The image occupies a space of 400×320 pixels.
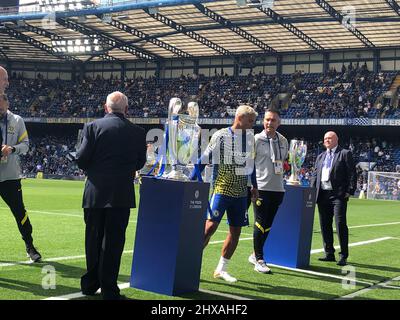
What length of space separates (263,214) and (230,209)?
862 millimetres

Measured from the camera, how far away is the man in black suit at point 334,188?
365 inches

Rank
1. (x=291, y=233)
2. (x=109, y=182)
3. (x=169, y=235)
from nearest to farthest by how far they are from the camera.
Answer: (x=109, y=182)
(x=169, y=235)
(x=291, y=233)

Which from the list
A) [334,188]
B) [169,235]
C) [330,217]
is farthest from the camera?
[330,217]

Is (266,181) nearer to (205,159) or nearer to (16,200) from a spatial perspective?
(205,159)

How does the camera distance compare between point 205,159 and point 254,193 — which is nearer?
point 205,159

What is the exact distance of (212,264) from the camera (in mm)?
8266

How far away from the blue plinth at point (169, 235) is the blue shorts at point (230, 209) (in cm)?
71

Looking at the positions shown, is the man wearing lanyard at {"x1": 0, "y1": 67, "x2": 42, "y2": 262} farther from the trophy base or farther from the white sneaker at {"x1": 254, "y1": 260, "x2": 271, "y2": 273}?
the white sneaker at {"x1": 254, "y1": 260, "x2": 271, "y2": 273}

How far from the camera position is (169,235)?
604cm

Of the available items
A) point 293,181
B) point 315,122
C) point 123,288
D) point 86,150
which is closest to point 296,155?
point 293,181

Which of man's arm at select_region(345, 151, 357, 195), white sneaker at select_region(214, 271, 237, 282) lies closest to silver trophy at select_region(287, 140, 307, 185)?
man's arm at select_region(345, 151, 357, 195)

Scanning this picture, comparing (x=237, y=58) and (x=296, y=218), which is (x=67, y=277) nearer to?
(x=296, y=218)

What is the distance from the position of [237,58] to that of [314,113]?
11.4 m
